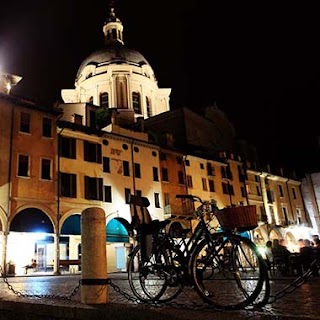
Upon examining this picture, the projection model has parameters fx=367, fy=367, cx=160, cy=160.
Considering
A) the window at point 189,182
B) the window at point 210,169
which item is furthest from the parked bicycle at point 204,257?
the window at point 210,169

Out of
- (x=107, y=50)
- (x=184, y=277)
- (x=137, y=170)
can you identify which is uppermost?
(x=107, y=50)

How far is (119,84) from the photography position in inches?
1946

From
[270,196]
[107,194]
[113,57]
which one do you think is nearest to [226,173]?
[270,196]

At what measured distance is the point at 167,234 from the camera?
5.83 meters

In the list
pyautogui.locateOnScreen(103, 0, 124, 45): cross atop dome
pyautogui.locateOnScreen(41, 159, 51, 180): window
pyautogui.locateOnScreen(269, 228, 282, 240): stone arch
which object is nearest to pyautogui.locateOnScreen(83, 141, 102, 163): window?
pyautogui.locateOnScreen(41, 159, 51, 180): window

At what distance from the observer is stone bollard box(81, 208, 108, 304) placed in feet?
17.1

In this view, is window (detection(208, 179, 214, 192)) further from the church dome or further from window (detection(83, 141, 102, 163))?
the church dome

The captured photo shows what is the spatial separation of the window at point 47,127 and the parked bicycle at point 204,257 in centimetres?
2027

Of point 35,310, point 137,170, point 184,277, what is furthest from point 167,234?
point 137,170

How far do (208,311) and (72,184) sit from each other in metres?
22.1

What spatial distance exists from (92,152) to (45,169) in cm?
425

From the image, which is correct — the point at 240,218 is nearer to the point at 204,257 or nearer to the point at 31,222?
the point at 204,257

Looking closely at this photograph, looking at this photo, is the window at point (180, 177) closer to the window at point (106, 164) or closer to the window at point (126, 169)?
the window at point (126, 169)

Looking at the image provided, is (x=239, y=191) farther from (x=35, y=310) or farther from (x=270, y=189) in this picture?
(x=35, y=310)
